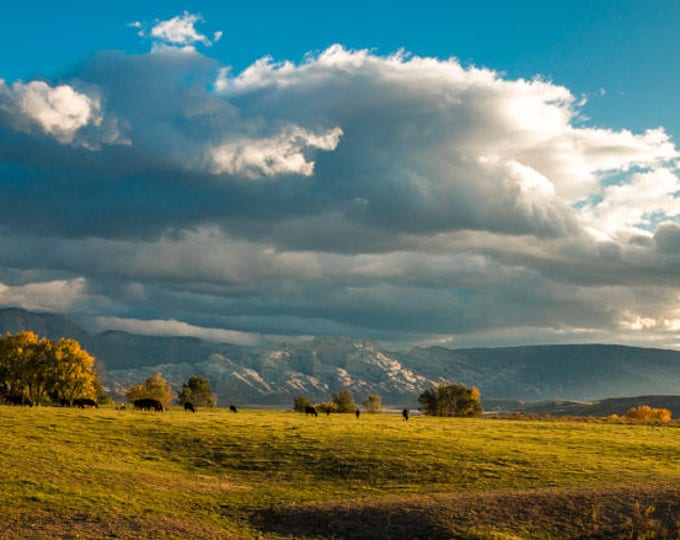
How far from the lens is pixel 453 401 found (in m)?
173

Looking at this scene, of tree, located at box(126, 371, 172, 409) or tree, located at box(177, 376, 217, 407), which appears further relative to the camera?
tree, located at box(177, 376, 217, 407)

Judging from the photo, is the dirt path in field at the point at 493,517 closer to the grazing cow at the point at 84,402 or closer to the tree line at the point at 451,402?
the grazing cow at the point at 84,402

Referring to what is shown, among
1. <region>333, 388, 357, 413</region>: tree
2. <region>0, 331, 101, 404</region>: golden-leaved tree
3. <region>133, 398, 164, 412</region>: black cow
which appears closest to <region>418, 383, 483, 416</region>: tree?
<region>333, 388, 357, 413</region>: tree

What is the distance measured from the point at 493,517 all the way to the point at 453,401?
140334 mm

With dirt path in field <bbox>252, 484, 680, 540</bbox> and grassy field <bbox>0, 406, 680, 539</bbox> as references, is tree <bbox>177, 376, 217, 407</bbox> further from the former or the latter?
Result: dirt path in field <bbox>252, 484, 680, 540</bbox>

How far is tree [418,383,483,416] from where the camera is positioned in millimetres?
171250

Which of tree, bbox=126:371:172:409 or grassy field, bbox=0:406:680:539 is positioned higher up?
grassy field, bbox=0:406:680:539

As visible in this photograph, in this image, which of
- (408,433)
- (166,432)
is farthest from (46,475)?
(408,433)

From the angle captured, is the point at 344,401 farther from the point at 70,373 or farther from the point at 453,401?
the point at 70,373

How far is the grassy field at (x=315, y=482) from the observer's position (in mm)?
34406

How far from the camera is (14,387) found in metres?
109

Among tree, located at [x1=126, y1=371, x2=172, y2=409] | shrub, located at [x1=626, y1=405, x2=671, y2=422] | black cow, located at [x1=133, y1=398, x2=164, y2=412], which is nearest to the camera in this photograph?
black cow, located at [x1=133, y1=398, x2=164, y2=412]

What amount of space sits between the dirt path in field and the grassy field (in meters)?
0.10

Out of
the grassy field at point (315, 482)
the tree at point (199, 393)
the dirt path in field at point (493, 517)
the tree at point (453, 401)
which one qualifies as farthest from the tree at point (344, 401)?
the dirt path in field at point (493, 517)
